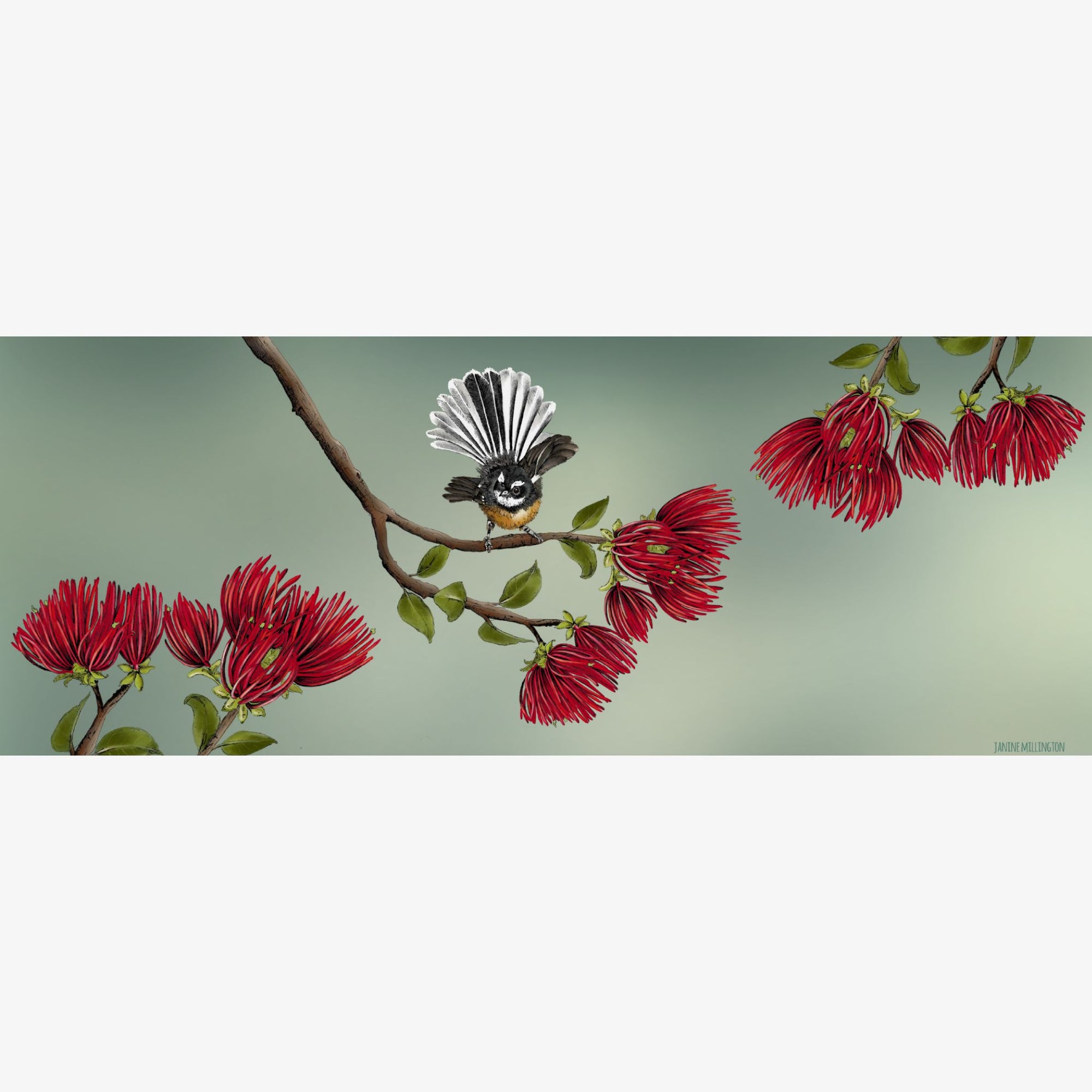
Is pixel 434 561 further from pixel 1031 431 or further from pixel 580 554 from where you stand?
pixel 1031 431

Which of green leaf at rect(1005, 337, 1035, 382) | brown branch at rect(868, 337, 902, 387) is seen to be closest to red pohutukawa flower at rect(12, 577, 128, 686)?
brown branch at rect(868, 337, 902, 387)

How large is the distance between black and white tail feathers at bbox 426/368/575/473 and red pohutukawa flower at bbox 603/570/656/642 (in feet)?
1.02

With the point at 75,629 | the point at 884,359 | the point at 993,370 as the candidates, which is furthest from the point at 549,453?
the point at 75,629

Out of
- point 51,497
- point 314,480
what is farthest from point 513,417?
point 51,497

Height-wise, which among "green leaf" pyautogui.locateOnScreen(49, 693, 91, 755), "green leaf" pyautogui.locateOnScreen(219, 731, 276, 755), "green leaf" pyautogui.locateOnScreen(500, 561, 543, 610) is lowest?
"green leaf" pyautogui.locateOnScreen(49, 693, 91, 755)

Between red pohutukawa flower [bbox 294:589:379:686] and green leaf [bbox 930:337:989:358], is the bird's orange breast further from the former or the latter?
green leaf [bbox 930:337:989:358]

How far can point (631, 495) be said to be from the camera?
196 centimetres

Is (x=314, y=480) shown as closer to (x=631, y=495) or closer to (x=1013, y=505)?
(x=631, y=495)

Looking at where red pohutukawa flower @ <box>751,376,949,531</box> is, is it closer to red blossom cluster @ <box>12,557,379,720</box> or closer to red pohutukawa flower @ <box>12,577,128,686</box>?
red blossom cluster @ <box>12,557,379,720</box>

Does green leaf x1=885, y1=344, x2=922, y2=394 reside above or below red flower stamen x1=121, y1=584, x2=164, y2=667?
above

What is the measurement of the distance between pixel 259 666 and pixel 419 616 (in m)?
0.35

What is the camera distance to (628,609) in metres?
1.95

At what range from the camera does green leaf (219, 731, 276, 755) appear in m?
1.94

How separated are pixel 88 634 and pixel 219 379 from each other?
0.61 meters
